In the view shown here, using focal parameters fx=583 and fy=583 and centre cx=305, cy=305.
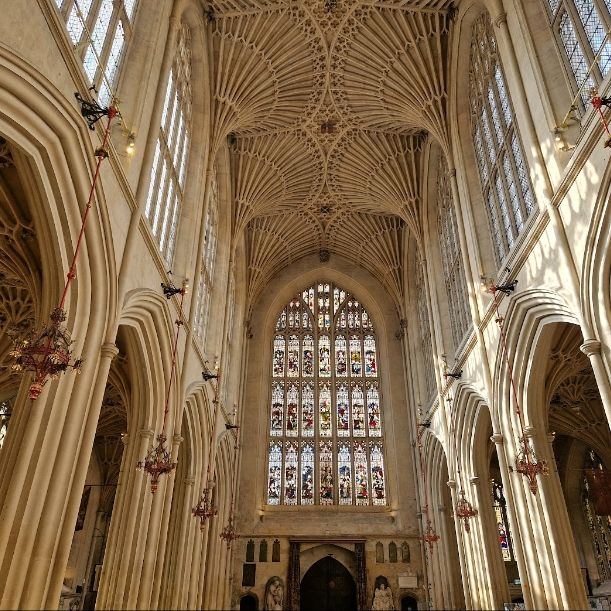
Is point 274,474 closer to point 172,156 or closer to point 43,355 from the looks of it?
point 172,156

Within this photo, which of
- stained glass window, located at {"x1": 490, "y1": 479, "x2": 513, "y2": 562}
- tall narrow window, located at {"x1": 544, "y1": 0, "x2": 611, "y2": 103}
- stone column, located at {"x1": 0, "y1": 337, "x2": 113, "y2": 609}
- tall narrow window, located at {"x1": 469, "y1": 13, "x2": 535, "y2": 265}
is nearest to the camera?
stone column, located at {"x1": 0, "y1": 337, "x2": 113, "y2": 609}

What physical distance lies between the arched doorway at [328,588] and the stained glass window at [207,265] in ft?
33.1

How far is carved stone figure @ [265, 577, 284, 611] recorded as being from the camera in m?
19.9

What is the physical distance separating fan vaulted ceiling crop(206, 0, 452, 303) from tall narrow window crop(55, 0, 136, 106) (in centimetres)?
585

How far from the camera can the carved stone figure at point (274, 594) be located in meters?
19.9

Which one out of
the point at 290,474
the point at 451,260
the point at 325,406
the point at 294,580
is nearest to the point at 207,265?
the point at 451,260

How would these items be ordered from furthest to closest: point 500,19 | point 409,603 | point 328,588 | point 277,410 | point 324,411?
point 277,410 → point 324,411 → point 328,588 → point 409,603 → point 500,19

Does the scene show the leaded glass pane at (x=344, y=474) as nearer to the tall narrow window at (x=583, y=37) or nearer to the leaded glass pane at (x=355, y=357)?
the leaded glass pane at (x=355, y=357)

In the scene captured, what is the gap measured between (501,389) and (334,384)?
41.0 ft

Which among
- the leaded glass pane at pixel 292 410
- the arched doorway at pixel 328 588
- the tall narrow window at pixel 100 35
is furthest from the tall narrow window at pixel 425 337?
the tall narrow window at pixel 100 35

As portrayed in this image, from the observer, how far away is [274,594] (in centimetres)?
2020

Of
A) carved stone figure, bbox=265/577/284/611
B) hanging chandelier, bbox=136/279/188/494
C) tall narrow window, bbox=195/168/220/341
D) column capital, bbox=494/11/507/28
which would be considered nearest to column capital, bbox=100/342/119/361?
hanging chandelier, bbox=136/279/188/494

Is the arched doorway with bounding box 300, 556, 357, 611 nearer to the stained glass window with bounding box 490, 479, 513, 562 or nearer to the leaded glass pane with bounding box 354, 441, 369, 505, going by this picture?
the leaded glass pane with bounding box 354, 441, 369, 505

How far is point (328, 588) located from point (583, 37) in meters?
18.7
